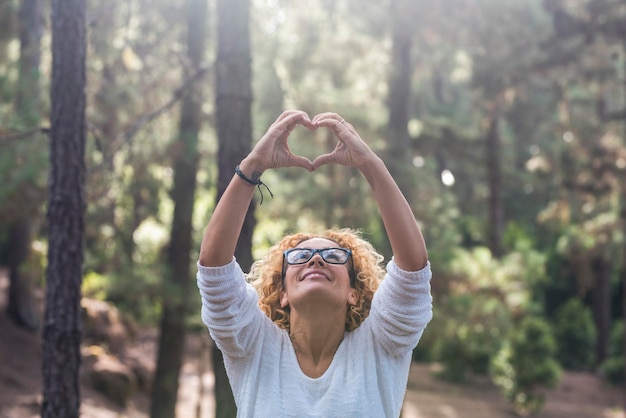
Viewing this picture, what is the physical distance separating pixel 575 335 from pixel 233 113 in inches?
763

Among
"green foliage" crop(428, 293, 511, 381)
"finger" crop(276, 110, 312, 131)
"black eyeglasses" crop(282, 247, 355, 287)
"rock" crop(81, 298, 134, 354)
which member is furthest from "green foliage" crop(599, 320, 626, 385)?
"finger" crop(276, 110, 312, 131)

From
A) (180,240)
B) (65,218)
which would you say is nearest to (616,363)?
(180,240)

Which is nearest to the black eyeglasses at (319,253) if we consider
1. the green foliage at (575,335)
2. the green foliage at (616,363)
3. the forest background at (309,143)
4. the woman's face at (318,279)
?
the woman's face at (318,279)

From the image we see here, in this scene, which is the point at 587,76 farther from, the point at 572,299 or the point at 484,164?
the point at 572,299

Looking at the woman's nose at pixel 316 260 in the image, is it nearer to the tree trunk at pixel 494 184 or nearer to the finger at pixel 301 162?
the finger at pixel 301 162

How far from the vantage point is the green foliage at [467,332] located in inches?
508

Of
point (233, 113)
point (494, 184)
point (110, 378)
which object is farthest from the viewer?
point (494, 184)

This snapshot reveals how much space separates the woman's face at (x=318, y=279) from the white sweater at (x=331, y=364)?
0.11 m

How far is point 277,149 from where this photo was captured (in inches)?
95.6

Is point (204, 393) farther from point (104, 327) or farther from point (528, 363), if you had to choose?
point (528, 363)

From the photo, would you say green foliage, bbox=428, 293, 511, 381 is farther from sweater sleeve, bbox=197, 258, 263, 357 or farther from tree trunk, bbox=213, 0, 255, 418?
sweater sleeve, bbox=197, 258, 263, 357

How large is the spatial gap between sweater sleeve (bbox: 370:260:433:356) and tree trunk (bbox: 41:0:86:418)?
2663 mm

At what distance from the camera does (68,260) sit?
183 inches

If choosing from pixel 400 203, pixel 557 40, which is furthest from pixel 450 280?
pixel 400 203
